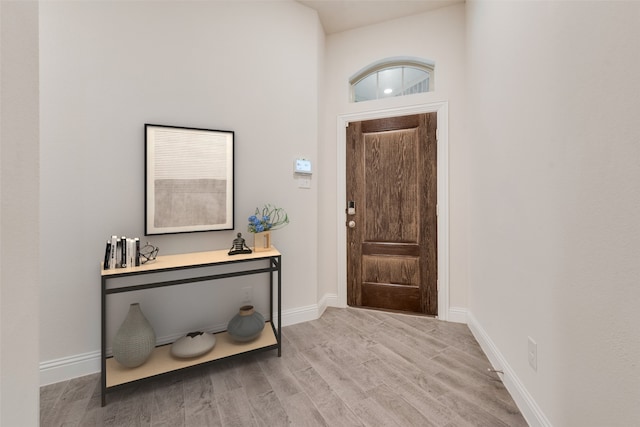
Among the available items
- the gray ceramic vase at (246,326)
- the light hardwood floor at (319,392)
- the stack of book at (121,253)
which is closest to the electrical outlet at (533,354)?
the light hardwood floor at (319,392)

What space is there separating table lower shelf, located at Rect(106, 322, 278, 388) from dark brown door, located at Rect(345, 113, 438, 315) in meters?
1.22

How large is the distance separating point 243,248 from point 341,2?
2434 mm

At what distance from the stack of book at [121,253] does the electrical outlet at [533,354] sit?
88.5 inches

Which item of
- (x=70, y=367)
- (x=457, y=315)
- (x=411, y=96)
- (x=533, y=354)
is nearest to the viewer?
(x=533, y=354)

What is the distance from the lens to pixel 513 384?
149 cm

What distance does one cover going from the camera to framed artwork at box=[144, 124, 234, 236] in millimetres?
1861

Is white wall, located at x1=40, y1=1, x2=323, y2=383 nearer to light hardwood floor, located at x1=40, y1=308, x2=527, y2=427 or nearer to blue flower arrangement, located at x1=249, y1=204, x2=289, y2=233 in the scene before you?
blue flower arrangement, located at x1=249, y1=204, x2=289, y2=233

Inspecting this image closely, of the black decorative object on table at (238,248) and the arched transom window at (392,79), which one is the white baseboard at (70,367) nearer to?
the black decorative object on table at (238,248)

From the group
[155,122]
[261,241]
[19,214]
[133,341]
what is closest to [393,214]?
[261,241]

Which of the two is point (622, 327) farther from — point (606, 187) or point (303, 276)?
point (303, 276)

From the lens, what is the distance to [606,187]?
878 mm

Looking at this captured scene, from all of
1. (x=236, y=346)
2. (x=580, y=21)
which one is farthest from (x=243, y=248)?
(x=580, y=21)

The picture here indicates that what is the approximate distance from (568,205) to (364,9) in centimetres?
255

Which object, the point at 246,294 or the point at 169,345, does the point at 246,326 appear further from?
the point at 169,345
